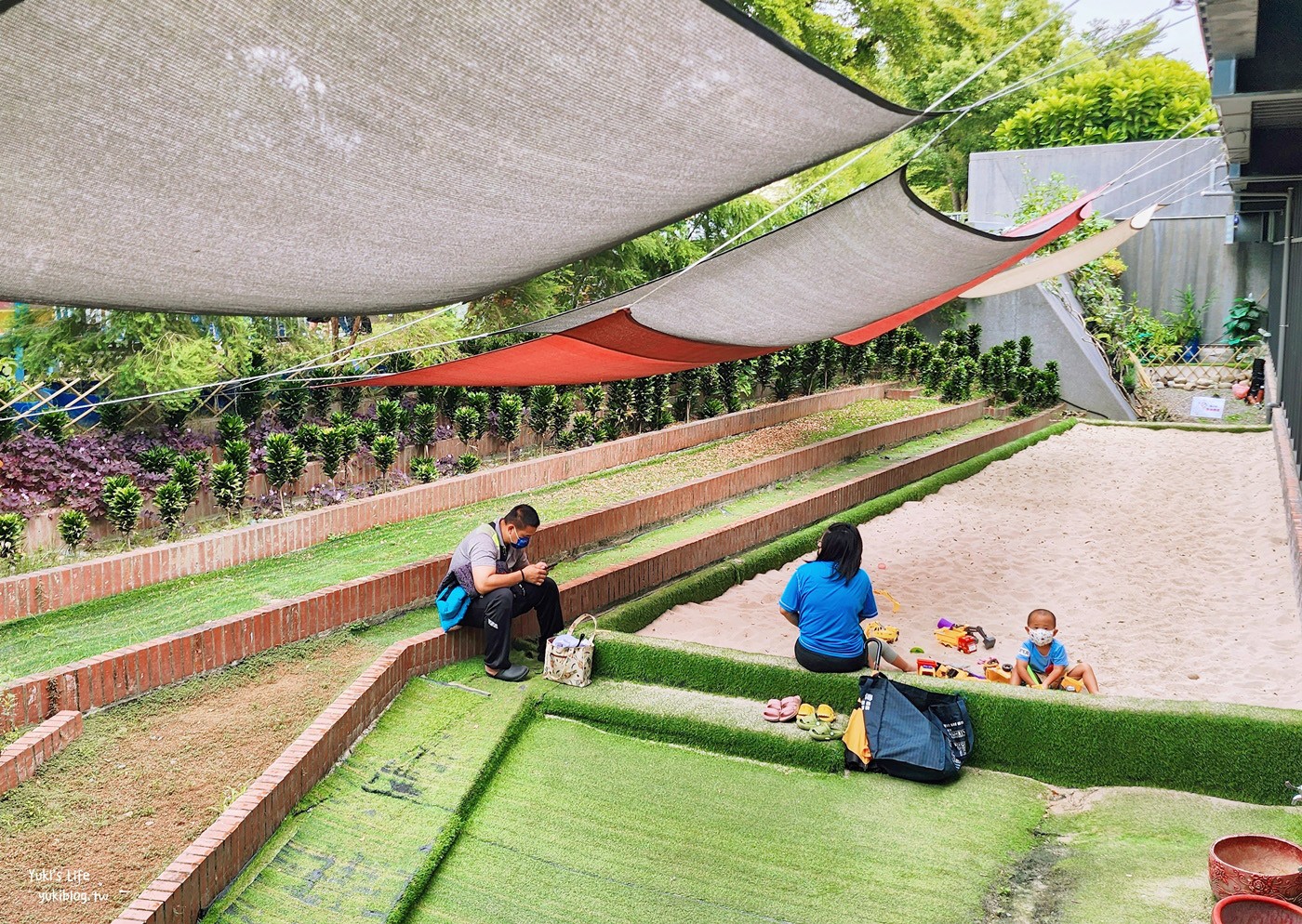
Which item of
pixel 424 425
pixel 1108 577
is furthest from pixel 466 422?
pixel 1108 577

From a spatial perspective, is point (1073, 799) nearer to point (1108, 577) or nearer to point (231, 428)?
point (1108, 577)

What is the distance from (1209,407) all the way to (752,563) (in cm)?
1038

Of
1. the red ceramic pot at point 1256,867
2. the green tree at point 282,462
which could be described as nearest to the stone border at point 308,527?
the green tree at point 282,462

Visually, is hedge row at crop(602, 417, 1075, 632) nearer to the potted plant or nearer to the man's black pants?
the man's black pants

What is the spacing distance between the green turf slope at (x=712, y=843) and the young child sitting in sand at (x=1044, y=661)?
73 centimetres

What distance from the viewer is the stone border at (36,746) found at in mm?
3514

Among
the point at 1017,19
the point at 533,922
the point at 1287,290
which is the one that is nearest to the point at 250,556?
the point at 533,922

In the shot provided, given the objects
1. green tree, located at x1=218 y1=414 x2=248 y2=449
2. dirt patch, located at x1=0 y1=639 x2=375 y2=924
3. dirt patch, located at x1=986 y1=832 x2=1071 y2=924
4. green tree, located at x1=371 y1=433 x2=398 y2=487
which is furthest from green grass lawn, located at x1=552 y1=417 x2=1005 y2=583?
dirt patch, located at x1=986 y1=832 x2=1071 y2=924

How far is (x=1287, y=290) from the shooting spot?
10.6 m

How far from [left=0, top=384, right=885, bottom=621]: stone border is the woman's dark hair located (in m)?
3.64

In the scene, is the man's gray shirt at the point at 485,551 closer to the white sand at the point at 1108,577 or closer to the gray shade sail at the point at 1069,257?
the white sand at the point at 1108,577

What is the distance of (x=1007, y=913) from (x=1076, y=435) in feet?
36.2

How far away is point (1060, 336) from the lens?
15844 mm

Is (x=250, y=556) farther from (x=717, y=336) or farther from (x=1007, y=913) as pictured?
(x=1007, y=913)
